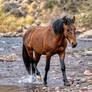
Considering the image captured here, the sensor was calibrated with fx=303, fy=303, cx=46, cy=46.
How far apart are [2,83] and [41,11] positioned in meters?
36.7

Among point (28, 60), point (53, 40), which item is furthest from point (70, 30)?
point (28, 60)

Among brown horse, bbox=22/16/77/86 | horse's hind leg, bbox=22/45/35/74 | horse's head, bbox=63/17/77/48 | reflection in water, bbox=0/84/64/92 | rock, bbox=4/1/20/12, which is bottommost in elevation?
rock, bbox=4/1/20/12

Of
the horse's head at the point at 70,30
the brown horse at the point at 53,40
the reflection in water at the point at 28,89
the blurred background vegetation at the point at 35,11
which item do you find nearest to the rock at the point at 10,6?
the blurred background vegetation at the point at 35,11

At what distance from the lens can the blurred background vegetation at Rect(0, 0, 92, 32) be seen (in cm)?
4088

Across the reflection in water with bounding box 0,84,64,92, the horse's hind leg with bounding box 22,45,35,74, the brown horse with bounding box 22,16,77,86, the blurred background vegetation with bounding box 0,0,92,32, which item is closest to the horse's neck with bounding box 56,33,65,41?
the brown horse with bounding box 22,16,77,86

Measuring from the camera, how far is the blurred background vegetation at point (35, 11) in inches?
1609

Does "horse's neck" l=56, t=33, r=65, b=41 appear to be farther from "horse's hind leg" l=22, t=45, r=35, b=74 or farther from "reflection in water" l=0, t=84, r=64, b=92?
"horse's hind leg" l=22, t=45, r=35, b=74

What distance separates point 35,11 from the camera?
44906 mm

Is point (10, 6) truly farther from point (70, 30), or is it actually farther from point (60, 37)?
point (70, 30)

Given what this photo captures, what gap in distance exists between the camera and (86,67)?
448 inches

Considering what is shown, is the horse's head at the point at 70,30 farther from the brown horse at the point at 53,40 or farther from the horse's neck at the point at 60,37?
the horse's neck at the point at 60,37

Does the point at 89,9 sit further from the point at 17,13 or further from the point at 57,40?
the point at 57,40

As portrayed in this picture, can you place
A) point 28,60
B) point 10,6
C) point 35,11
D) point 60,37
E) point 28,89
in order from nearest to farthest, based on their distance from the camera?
point 28,89 < point 60,37 < point 28,60 < point 35,11 < point 10,6

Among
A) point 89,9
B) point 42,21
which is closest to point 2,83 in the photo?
point 89,9
